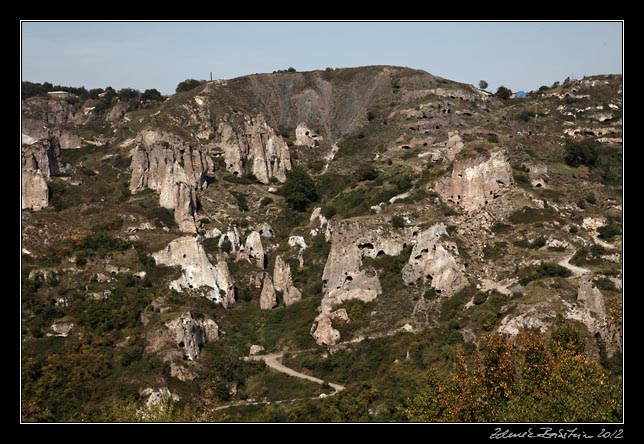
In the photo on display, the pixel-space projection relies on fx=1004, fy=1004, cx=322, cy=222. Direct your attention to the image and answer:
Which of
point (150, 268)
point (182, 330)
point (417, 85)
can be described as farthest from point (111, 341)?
point (417, 85)

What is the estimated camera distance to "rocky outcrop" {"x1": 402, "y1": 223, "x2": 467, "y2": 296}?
79.1m

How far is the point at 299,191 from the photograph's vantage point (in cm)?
11250

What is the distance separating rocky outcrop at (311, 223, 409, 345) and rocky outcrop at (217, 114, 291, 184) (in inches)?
1306

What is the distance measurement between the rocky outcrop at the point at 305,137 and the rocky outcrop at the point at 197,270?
4818cm

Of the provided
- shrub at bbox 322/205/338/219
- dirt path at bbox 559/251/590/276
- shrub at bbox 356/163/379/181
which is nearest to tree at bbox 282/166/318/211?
shrub at bbox 356/163/379/181

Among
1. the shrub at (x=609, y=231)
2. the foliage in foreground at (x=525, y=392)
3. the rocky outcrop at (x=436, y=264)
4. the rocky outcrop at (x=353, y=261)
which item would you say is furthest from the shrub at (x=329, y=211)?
the foliage in foreground at (x=525, y=392)

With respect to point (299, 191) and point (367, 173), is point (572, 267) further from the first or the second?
point (299, 191)

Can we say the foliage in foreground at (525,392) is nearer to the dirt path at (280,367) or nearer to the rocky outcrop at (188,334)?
the dirt path at (280,367)

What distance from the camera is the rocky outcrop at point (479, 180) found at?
90875 mm

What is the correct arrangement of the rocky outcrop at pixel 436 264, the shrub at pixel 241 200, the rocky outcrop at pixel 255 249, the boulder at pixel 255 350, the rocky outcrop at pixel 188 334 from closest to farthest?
the rocky outcrop at pixel 188 334 → the rocky outcrop at pixel 436 264 → the boulder at pixel 255 350 → the rocky outcrop at pixel 255 249 → the shrub at pixel 241 200

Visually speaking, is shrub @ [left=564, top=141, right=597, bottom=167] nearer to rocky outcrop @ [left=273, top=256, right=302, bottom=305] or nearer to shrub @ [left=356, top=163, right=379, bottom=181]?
shrub @ [left=356, top=163, right=379, bottom=181]

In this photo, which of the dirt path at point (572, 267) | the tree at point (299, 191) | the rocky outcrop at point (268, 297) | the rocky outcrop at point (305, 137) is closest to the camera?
the dirt path at point (572, 267)

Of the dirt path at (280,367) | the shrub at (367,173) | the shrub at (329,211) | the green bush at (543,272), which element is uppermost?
the shrub at (367,173)

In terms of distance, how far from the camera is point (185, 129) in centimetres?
13162
